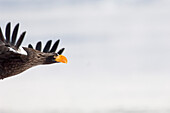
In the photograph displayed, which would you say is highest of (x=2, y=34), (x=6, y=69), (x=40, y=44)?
(x=40, y=44)

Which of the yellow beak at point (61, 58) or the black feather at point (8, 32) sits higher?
the black feather at point (8, 32)

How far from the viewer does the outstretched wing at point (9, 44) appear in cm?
1628

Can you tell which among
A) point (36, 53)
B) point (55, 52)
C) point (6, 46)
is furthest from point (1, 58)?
Result: point (55, 52)

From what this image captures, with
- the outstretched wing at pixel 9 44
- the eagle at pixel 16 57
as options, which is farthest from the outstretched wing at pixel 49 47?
the outstretched wing at pixel 9 44

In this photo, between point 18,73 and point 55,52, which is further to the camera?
point 55,52

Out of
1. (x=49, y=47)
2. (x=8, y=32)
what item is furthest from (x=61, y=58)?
(x=8, y=32)

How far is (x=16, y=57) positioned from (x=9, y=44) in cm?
63

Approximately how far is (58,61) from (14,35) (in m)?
2.50

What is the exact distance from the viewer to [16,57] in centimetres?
1673

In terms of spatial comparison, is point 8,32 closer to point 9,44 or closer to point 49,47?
point 9,44

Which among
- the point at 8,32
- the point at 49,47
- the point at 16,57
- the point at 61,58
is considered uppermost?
the point at 49,47

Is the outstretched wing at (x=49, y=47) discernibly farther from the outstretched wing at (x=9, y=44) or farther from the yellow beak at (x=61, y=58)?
the outstretched wing at (x=9, y=44)

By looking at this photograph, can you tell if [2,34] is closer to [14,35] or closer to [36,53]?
[14,35]

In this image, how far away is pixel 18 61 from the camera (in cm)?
1698
